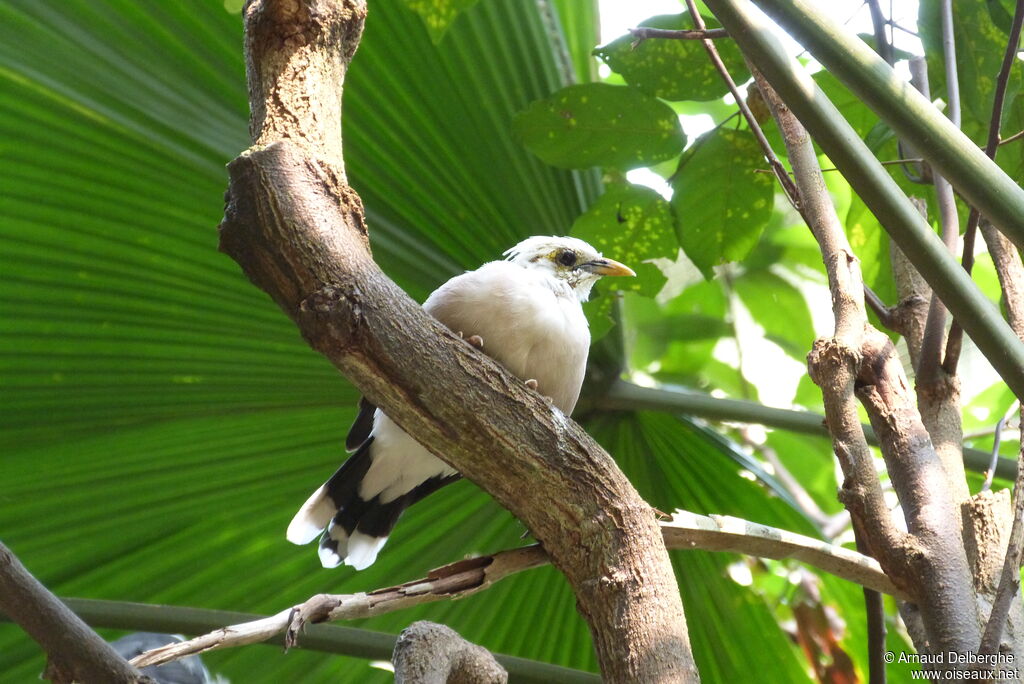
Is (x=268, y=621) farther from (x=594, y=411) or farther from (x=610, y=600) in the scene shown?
(x=594, y=411)

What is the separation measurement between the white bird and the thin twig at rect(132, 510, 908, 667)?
76 cm

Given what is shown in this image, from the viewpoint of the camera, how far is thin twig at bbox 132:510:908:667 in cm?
177

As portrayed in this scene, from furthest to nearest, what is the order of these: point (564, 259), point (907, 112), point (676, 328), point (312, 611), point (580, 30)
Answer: point (676, 328)
point (580, 30)
point (564, 259)
point (312, 611)
point (907, 112)

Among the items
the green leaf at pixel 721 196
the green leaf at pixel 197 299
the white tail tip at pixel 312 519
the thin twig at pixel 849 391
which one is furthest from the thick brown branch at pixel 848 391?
the white tail tip at pixel 312 519

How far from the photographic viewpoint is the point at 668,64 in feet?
9.45

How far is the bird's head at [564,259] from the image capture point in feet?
11.4

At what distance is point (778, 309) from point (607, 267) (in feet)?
5.53

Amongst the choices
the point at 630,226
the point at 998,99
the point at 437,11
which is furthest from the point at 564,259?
the point at 998,99

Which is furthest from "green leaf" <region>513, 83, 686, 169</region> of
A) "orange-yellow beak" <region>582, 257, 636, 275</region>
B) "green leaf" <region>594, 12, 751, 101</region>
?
"orange-yellow beak" <region>582, 257, 636, 275</region>

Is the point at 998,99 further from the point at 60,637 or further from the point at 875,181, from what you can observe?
the point at 60,637

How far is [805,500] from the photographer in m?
5.45

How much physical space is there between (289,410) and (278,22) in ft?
5.51

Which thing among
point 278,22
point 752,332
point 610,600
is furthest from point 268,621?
point 752,332

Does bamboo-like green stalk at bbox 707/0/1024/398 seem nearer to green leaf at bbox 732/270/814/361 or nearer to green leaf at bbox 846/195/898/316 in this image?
green leaf at bbox 846/195/898/316
